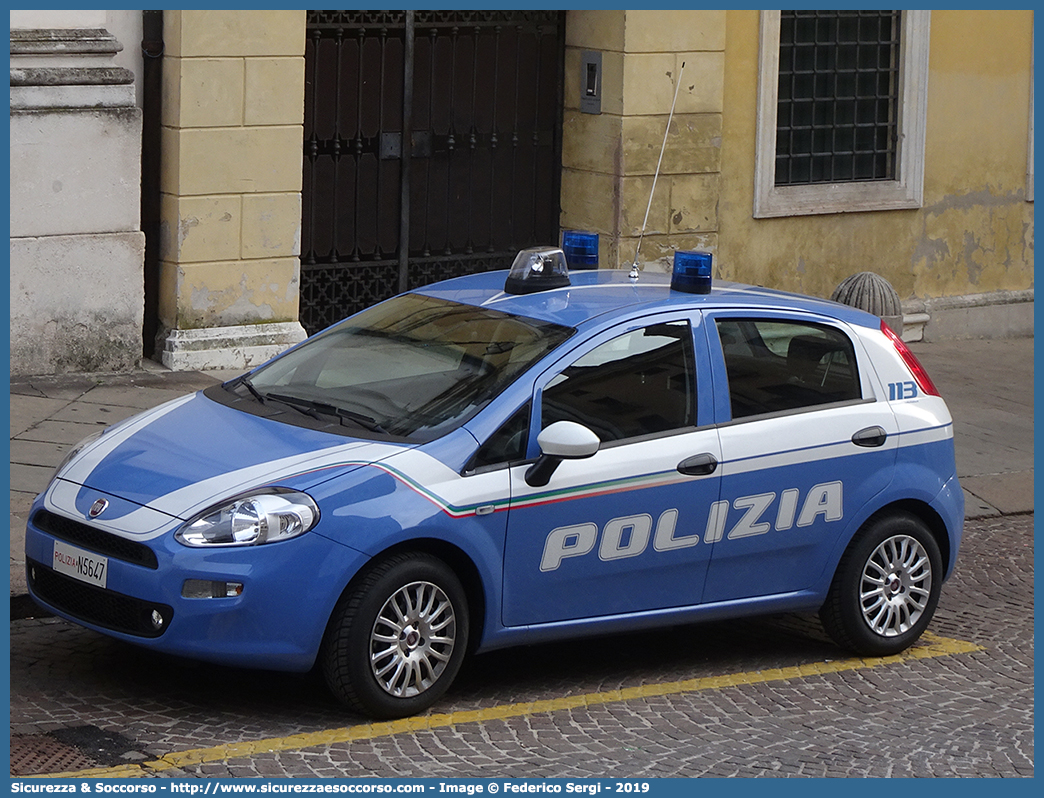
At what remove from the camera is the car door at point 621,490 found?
247 inches

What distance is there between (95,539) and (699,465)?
225cm

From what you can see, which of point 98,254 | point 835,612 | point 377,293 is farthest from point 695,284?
point 377,293

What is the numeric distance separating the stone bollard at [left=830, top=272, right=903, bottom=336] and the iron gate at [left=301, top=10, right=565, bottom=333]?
99.8 inches

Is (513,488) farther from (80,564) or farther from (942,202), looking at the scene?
(942,202)

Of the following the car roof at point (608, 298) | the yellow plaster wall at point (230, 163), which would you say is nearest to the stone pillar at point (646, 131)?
the yellow plaster wall at point (230, 163)

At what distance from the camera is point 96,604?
6.00 metres

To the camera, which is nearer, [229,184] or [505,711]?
[505,711]

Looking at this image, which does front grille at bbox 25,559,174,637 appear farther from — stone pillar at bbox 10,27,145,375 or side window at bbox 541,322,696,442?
stone pillar at bbox 10,27,145,375

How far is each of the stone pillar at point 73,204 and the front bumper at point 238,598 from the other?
5944 mm

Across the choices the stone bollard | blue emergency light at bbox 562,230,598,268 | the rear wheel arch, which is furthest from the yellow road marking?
the stone bollard

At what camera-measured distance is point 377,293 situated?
13.6 m

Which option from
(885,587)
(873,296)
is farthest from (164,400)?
(873,296)

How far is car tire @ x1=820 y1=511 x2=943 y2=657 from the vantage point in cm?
712

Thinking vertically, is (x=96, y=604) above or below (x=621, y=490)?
below
